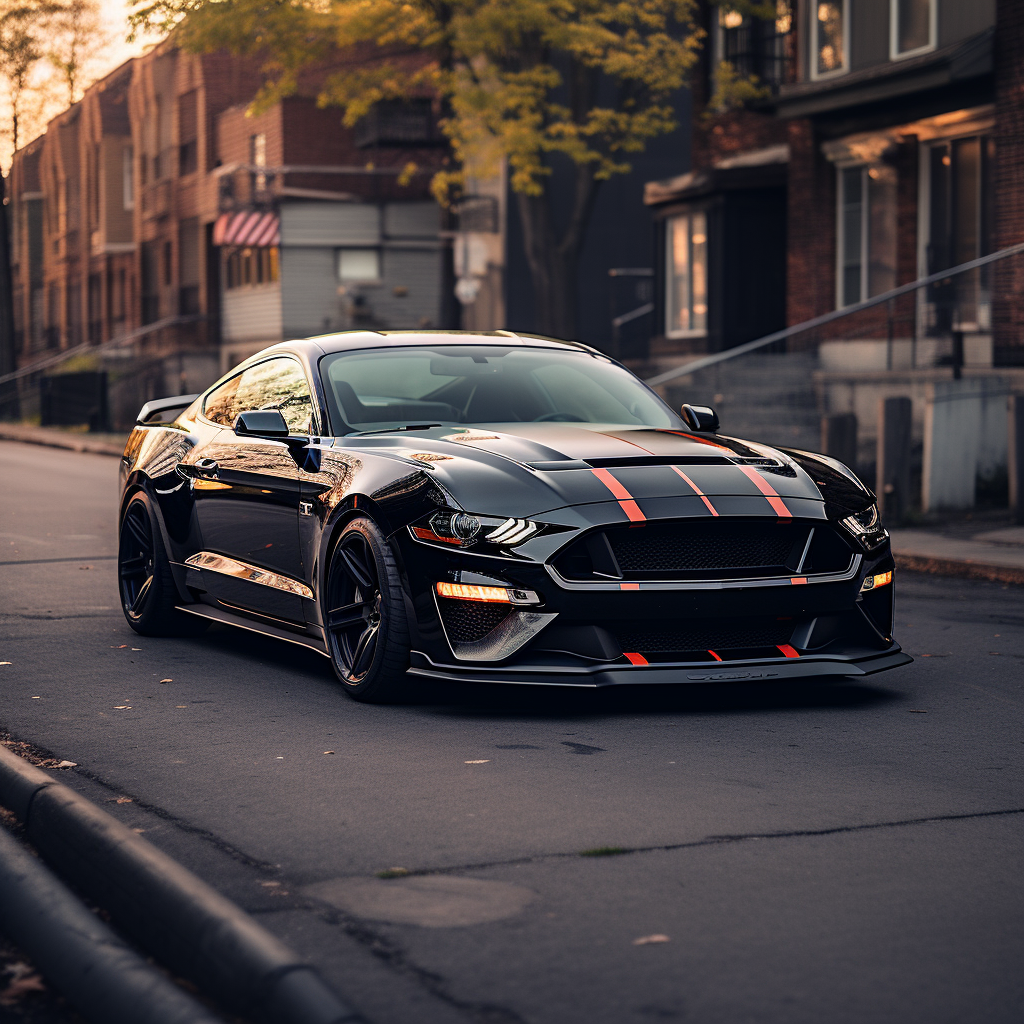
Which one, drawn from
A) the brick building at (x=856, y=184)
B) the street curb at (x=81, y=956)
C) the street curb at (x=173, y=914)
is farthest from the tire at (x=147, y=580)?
the brick building at (x=856, y=184)

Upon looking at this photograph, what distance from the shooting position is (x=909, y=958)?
3.82 meters

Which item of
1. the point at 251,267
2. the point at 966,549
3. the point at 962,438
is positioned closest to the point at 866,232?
the point at 962,438

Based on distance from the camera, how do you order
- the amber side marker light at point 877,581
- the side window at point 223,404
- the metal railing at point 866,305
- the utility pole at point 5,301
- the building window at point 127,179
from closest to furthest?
the amber side marker light at point 877,581 < the side window at point 223,404 < the metal railing at point 866,305 < the utility pole at point 5,301 < the building window at point 127,179

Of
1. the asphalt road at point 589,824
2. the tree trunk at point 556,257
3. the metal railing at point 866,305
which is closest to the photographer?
the asphalt road at point 589,824

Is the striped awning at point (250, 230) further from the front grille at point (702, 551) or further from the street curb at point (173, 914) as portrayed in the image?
the street curb at point (173, 914)

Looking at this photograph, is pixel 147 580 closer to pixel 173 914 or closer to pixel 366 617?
pixel 366 617

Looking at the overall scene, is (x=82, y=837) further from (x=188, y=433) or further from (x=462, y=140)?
(x=462, y=140)

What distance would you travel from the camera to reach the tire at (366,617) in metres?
6.76

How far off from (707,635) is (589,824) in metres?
1.79

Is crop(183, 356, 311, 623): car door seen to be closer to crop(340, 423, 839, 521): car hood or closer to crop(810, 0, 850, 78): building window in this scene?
crop(340, 423, 839, 521): car hood

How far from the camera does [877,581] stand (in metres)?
7.05

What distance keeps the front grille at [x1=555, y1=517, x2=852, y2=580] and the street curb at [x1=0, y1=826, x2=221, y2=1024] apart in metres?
2.60

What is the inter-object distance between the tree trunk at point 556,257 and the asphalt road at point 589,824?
2365 cm

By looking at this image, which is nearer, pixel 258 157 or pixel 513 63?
pixel 513 63
